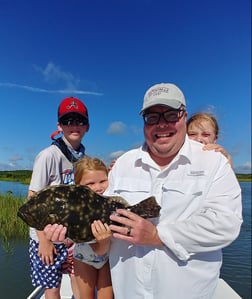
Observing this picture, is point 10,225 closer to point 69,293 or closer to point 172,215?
point 69,293

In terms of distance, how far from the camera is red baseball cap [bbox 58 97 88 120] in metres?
4.16

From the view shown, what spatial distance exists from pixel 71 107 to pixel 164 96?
189 centimetres

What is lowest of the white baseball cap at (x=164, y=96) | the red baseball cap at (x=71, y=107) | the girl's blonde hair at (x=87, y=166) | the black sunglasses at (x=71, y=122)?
the girl's blonde hair at (x=87, y=166)

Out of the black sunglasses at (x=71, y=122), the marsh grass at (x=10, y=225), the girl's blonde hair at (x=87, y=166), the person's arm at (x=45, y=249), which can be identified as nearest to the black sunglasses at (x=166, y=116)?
the girl's blonde hair at (x=87, y=166)

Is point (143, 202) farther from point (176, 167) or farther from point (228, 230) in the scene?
point (228, 230)

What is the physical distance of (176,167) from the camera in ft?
8.73

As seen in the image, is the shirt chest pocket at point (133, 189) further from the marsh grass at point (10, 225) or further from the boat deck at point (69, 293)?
the marsh grass at point (10, 225)

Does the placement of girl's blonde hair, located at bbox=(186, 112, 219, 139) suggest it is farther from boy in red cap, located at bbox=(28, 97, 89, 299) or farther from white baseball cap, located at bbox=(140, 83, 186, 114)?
white baseball cap, located at bbox=(140, 83, 186, 114)

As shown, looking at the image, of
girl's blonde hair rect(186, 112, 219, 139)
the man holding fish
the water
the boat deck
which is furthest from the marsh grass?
the man holding fish

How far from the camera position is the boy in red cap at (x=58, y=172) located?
12.8 ft

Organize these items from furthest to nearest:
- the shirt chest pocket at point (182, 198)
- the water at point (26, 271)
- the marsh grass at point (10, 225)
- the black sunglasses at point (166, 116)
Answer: the marsh grass at point (10, 225)
the water at point (26, 271)
the black sunglasses at point (166, 116)
the shirt chest pocket at point (182, 198)

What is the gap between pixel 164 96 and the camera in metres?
2.59

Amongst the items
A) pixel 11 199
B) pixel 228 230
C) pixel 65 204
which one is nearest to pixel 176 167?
pixel 228 230

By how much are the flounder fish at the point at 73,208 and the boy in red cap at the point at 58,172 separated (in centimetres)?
128
